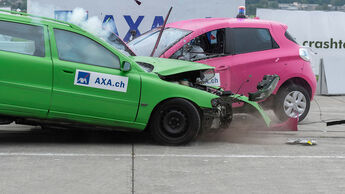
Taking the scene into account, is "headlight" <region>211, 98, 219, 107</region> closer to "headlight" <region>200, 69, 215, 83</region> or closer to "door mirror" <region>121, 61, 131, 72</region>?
"headlight" <region>200, 69, 215, 83</region>

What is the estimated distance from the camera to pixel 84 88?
772cm

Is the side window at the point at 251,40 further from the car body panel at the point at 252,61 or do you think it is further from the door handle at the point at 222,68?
the door handle at the point at 222,68

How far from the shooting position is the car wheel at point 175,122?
26.3 ft

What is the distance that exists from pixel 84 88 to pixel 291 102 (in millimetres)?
4186

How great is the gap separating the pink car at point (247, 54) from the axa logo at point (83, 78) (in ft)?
8.52

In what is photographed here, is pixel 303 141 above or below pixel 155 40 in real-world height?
below

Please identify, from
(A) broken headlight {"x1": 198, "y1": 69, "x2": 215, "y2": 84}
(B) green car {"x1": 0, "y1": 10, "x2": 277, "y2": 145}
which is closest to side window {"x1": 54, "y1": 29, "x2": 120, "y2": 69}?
(B) green car {"x1": 0, "y1": 10, "x2": 277, "y2": 145}

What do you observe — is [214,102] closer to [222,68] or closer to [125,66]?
[125,66]

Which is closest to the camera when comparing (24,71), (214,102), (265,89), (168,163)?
(168,163)

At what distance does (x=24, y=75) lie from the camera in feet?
24.8

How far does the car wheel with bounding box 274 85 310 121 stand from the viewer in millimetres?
10555

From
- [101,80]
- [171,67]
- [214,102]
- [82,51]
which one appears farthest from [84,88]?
[214,102]

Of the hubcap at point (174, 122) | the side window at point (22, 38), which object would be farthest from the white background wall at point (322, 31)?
the side window at point (22, 38)

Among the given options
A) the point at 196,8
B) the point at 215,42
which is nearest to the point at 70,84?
the point at 215,42
